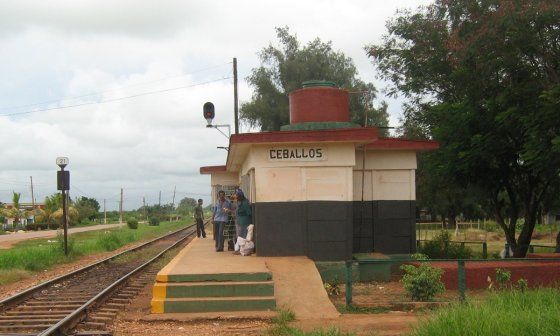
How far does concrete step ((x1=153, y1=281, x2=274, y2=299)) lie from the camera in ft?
33.6

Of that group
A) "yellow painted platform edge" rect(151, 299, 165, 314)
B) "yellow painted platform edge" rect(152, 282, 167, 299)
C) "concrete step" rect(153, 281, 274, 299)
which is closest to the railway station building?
"concrete step" rect(153, 281, 274, 299)

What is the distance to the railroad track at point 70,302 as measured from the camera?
9.62 metres

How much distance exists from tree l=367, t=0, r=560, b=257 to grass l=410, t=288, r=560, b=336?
6533 millimetres

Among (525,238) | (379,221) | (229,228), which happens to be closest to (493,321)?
(379,221)

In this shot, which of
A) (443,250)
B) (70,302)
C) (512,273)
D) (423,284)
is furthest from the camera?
(443,250)

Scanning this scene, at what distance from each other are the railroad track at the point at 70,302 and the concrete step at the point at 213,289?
1.02 metres

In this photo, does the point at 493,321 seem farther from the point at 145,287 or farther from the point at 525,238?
the point at 525,238

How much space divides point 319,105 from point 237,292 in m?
6.01

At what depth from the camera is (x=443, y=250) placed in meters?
18.9

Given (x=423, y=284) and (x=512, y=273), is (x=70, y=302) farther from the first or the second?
(x=512, y=273)

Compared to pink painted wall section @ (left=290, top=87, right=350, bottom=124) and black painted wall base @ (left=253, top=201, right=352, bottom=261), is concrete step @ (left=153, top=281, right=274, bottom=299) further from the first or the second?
pink painted wall section @ (left=290, top=87, right=350, bottom=124)

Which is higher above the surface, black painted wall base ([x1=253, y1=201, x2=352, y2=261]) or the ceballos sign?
the ceballos sign

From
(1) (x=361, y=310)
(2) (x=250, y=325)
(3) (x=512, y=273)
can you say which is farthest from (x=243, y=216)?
(3) (x=512, y=273)

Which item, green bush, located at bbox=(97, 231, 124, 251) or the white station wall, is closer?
the white station wall
